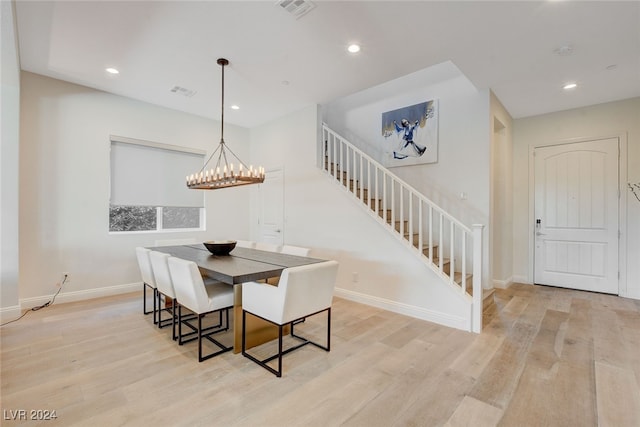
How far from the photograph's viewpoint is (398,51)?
3104 mm

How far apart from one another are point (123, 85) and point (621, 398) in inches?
236

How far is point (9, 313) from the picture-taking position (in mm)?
3400

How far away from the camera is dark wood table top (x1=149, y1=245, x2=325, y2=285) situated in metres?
2.39

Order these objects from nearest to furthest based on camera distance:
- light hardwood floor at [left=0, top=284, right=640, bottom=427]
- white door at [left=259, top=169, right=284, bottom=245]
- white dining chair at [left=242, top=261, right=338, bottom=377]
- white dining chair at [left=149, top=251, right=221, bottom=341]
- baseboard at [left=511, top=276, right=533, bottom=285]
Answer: light hardwood floor at [left=0, top=284, right=640, bottom=427]
white dining chair at [left=242, top=261, right=338, bottom=377]
white dining chair at [left=149, top=251, right=221, bottom=341]
baseboard at [left=511, top=276, right=533, bottom=285]
white door at [left=259, top=169, right=284, bottom=245]

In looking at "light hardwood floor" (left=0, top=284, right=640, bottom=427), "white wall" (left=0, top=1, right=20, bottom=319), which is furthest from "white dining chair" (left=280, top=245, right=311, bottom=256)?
"white wall" (left=0, top=1, right=20, bottom=319)

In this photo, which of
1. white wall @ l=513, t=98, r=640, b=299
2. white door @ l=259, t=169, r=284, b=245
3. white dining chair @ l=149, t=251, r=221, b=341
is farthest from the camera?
white door @ l=259, t=169, r=284, b=245

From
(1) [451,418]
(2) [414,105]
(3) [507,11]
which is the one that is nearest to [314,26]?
(3) [507,11]

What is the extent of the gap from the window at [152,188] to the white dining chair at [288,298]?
316 cm

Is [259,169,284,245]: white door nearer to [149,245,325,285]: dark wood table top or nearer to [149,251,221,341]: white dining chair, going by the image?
[149,245,325,285]: dark wood table top

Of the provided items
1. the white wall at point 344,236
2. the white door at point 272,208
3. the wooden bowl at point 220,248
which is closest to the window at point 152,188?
the white door at point 272,208

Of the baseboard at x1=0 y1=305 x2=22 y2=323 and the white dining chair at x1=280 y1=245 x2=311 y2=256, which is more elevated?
the white dining chair at x1=280 y1=245 x2=311 y2=256

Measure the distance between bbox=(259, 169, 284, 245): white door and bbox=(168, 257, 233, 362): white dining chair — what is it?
2.63m

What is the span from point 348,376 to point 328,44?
10.0ft

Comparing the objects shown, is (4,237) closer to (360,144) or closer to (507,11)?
(360,144)
